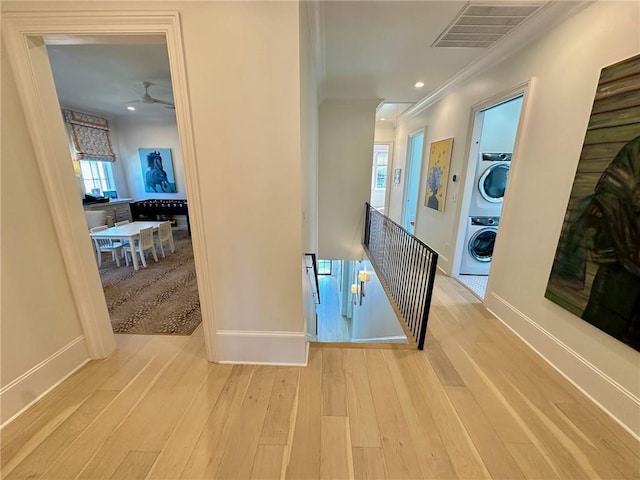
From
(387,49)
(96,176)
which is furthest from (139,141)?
(387,49)

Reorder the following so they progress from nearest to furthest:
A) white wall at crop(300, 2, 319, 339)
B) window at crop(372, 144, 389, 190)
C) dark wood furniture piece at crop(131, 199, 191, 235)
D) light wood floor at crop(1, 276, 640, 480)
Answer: light wood floor at crop(1, 276, 640, 480)
white wall at crop(300, 2, 319, 339)
dark wood furniture piece at crop(131, 199, 191, 235)
window at crop(372, 144, 389, 190)

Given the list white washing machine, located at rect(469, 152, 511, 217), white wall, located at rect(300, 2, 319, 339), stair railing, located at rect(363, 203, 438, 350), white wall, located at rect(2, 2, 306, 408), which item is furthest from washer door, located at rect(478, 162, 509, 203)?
white wall, located at rect(2, 2, 306, 408)

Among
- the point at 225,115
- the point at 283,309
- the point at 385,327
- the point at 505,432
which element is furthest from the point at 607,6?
the point at 385,327

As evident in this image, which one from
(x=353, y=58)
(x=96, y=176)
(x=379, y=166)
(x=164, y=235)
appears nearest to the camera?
(x=353, y=58)

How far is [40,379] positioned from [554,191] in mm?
3900

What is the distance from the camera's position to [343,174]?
486cm

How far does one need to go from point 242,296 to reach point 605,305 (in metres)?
2.35

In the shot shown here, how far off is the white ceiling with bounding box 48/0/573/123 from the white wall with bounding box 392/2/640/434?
0.38 metres

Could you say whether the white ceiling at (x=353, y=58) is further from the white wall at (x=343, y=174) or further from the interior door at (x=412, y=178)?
the interior door at (x=412, y=178)

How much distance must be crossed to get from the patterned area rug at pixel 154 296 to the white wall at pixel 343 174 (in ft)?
8.89

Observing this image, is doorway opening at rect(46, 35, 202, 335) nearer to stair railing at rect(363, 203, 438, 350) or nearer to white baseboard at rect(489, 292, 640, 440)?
stair railing at rect(363, 203, 438, 350)

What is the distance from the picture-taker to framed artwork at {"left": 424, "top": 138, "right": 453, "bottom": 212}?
12.0 ft

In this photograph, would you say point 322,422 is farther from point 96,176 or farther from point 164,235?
point 96,176

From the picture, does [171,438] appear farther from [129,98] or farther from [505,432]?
[129,98]
